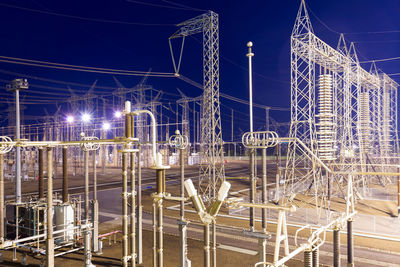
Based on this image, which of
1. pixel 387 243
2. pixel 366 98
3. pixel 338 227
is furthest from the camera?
pixel 366 98

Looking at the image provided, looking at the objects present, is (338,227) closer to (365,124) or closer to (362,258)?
(362,258)

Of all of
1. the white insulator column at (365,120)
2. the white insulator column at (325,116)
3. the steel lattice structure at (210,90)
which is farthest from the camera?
the white insulator column at (365,120)

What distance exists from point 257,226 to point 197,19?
1566cm

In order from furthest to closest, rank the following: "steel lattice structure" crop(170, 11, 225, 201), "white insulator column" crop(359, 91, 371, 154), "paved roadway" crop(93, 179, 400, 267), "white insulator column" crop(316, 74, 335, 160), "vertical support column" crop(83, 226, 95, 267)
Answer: "white insulator column" crop(359, 91, 371, 154), "white insulator column" crop(316, 74, 335, 160), "steel lattice structure" crop(170, 11, 225, 201), "paved roadway" crop(93, 179, 400, 267), "vertical support column" crop(83, 226, 95, 267)

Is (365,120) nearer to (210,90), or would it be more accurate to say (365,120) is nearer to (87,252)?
(210,90)

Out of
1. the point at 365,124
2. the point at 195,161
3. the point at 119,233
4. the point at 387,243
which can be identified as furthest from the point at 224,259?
Result: the point at 195,161

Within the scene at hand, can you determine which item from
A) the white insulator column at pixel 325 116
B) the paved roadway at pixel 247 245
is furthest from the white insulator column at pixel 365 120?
the paved roadway at pixel 247 245

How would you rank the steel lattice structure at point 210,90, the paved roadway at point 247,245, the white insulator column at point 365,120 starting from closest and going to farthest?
the paved roadway at point 247,245
the steel lattice structure at point 210,90
the white insulator column at point 365,120

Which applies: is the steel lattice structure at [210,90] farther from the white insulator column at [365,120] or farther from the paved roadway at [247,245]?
the white insulator column at [365,120]

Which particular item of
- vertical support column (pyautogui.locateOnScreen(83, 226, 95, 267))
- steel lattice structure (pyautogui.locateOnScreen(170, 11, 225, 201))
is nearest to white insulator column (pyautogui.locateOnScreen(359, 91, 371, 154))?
steel lattice structure (pyautogui.locateOnScreen(170, 11, 225, 201))

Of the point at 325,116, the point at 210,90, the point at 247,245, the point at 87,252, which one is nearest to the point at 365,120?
the point at 325,116

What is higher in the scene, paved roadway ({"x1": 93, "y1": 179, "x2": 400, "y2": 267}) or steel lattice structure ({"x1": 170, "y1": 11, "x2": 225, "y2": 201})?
steel lattice structure ({"x1": 170, "y1": 11, "x2": 225, "y2": 201})

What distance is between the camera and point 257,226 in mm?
17031

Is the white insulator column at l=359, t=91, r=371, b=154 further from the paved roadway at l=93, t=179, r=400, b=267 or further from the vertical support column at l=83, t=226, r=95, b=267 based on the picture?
the vertical support column at l=83, t=226, r=95, b=267
